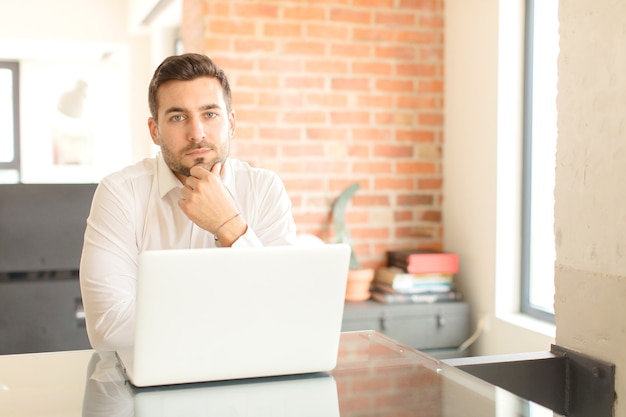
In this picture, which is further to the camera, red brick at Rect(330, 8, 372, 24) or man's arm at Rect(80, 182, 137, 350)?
red brick at Rect(330, 8, 372, 24)

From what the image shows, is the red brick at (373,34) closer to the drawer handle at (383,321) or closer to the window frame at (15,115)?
the drawer handle at (383,321)

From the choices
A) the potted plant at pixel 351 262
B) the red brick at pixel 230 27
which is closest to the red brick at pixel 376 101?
the potted plant at pixel 351 262

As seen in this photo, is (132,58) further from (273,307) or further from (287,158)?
(273,307)

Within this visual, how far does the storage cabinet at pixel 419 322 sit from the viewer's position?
3.33 m

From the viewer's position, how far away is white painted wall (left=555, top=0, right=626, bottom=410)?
5.86 ft

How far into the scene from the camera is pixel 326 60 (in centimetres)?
364

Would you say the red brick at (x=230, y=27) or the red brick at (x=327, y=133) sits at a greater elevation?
the red brick at (x=230, y=27)

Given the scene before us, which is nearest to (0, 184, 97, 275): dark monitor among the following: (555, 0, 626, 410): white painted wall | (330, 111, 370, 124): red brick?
(330, 111, 370, 124): red brick

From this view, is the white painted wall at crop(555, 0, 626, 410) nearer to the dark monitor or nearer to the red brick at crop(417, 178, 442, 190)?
the dark monitor

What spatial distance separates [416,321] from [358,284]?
33 centimetres

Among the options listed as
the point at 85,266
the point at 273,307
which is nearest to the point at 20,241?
the point at 85,266

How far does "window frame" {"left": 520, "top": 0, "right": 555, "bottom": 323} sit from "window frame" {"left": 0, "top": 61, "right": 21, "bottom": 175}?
5857mm

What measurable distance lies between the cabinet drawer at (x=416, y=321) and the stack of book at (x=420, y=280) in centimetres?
5

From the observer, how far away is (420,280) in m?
3.51
